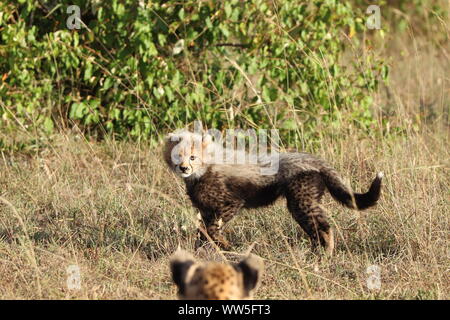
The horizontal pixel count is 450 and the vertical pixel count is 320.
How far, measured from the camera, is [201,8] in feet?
23.0

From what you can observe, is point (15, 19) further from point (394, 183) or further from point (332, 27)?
point (394, 183)

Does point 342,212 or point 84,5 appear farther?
point 84,5

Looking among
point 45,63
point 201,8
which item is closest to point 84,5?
point 45,63

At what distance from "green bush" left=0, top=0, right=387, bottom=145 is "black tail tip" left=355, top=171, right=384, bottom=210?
5.51 feet

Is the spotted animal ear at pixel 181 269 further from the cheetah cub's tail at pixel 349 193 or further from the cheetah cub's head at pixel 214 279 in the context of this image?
the cheetah cub's tail at pixel 349 193

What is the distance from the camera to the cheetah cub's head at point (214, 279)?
349cm

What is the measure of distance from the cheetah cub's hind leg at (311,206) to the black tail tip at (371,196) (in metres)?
0.26

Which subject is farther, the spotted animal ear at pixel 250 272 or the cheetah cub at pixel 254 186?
the cheetah cub at pixel 254 186

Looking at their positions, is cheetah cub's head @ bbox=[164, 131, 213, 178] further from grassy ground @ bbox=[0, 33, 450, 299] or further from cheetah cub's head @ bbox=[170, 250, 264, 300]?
cheetah cub's head @ bbox=[170, 250, 264, 300]

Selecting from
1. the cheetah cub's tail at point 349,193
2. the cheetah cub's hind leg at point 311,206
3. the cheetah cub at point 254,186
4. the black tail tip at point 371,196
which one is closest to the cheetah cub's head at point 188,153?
the cheetah cub at point 254,186

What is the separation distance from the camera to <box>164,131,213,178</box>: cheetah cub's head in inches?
217

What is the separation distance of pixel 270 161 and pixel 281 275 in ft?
3.14

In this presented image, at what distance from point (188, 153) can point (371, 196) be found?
132 cm

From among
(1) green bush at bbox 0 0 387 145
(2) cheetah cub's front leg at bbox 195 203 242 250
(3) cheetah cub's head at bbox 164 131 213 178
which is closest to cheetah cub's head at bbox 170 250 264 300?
(2) cheetah cub's front leg at bbox 195 203 242 250
